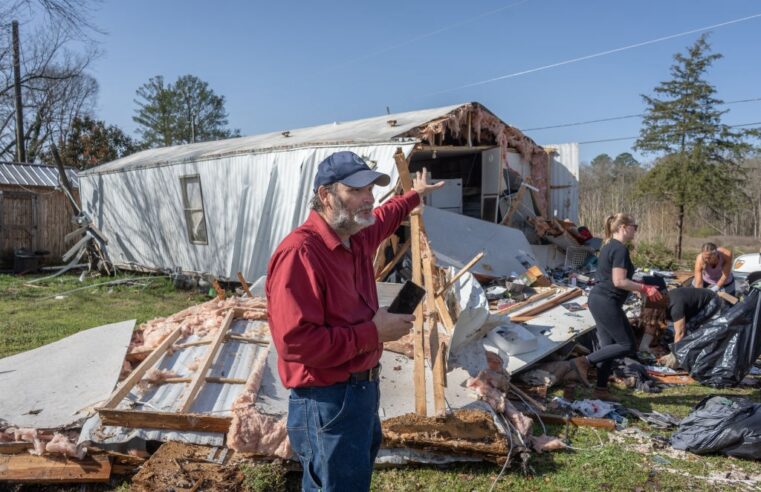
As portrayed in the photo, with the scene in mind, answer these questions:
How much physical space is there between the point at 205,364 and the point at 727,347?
5.34 m

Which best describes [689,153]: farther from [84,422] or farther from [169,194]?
[84,422]

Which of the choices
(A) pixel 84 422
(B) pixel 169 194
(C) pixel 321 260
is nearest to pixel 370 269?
(C) pixel 321 260

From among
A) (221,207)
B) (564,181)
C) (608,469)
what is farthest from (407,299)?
(564,181)

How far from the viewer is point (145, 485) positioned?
353cm

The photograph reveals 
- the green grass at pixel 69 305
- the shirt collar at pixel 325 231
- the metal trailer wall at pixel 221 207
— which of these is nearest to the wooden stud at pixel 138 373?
the green grass at pixel 69 305

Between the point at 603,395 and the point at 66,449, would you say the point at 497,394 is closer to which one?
the point at 603,395

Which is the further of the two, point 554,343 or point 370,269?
point 554,343

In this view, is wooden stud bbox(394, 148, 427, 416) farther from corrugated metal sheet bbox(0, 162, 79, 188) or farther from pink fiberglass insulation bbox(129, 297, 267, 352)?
corrugated metal sheet bbox(0, 162, 79, 188)

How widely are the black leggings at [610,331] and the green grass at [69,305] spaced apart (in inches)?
270

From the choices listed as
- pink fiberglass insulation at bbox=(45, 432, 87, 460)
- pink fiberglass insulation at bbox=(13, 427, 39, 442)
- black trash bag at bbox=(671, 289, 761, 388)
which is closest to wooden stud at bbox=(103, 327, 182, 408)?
pink fiberglass insulation at bbox=(45, 432, 87, 460)

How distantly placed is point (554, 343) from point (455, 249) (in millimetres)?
2919

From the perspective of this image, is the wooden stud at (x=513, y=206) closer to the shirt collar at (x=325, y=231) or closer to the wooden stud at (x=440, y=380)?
the wooden stud at (x=440, y=380)

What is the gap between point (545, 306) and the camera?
756cm

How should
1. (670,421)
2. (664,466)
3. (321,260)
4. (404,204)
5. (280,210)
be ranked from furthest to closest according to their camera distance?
(280,210) < (670,421) < (664,466) < (404,204) < (321,260)
